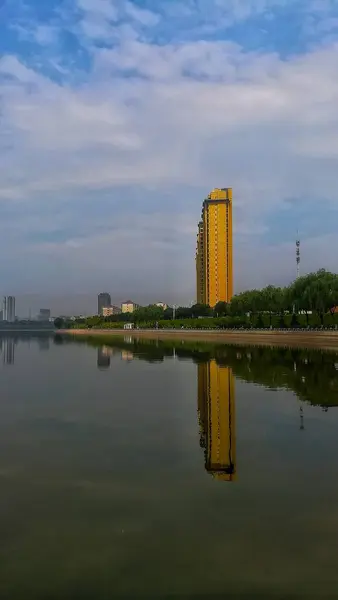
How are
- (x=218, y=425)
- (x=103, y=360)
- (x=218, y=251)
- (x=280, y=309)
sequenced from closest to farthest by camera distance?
(x=218, y=425)
(x=103, y=360)
(x=280, y=309)
(x=218, y=251)

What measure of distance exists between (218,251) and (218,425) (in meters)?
119

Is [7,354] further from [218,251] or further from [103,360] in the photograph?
[218,251]

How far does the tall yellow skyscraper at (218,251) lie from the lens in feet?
424

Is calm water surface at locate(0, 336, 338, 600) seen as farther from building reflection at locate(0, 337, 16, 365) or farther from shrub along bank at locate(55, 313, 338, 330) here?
shrub along bank at locate(55, 313, 338, 330)

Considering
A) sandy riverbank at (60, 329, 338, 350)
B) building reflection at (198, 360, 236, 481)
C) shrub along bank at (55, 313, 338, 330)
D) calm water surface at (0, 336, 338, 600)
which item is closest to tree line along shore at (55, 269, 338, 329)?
shrub along bank at (55, 313, 338, 330)

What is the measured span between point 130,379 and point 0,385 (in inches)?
212

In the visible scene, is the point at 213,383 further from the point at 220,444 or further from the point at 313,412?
the point at 220,444

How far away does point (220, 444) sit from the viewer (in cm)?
1007

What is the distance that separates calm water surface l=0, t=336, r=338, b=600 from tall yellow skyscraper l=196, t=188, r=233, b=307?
115224 millimetres

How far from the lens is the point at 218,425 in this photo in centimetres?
1175

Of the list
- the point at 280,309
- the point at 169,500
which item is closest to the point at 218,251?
the point at 280,309

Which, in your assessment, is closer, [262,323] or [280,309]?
[280,309]

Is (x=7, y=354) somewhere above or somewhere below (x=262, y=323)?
below

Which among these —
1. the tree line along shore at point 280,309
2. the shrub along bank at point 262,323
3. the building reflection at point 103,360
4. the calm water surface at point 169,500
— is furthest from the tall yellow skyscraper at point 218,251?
the calm water surface at point 169,500
